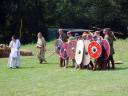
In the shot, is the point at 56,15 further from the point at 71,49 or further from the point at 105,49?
the point at 105,49

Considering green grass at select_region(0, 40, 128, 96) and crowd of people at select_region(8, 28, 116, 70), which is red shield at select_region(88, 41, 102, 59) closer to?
crowd of people at select_region(8, 28, 116, 70)

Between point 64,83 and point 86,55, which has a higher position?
point 86,55

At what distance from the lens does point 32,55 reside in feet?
100

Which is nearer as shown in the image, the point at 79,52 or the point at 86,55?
the point at 86,55

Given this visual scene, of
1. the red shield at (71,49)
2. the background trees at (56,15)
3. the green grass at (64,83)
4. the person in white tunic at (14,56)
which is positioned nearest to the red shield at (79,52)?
the red shield at (71,49)

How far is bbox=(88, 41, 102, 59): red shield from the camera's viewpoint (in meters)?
19.8

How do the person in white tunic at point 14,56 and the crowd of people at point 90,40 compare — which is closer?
the crowd of people at point 90,40

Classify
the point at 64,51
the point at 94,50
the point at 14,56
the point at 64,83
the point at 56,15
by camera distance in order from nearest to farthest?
the point at 64,83
the point at 94,50
the point at 64,51
the point at 14,56
the point at 56,15

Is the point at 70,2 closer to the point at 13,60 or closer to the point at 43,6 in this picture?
the point at 43,6

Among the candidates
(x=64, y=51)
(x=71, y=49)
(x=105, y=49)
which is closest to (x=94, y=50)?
(x=105, y=49)

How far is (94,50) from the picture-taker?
19.7 meters

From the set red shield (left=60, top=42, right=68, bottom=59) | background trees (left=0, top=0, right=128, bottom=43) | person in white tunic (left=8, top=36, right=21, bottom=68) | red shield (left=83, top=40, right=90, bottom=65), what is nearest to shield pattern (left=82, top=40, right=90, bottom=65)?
red shield (left=83, top=40, right=90, bottom=65)

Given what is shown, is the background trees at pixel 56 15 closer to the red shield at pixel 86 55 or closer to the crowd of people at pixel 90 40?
the crowd of people at pixel 90 40

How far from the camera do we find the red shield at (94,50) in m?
19.8
